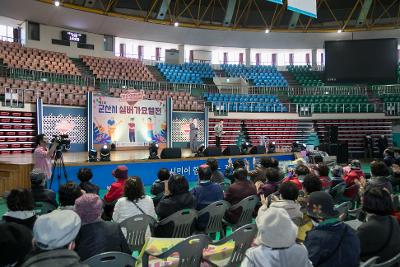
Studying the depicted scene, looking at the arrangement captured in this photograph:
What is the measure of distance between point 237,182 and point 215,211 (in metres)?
0.89

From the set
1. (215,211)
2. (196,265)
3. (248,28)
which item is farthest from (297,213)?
(248,28)

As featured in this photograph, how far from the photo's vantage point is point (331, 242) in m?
2.89

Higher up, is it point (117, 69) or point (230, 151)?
point (117, 69)

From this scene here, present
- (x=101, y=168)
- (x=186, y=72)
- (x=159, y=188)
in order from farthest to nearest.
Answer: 1. (x=186, y=72)
2. (x=101, y=168)
3. (x=159, y=188)

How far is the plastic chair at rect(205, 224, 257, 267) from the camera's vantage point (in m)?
3.39

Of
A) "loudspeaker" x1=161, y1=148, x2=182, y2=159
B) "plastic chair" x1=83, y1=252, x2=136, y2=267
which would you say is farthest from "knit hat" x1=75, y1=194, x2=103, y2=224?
"loudspeaker" x1=161, y1=148, x2=182, y2=159

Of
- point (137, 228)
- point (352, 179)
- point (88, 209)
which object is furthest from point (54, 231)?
point (352, 179)

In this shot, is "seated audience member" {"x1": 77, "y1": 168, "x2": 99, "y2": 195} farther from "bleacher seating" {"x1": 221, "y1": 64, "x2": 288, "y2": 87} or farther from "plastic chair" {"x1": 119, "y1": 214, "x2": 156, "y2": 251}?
"bleacher seating" {"x1": 221, "y1": 64, "x2": 288, "y2": 87}

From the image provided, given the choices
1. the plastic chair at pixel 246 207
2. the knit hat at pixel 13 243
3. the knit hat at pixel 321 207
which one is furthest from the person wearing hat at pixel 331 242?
the plastic chair at pixel 246 207

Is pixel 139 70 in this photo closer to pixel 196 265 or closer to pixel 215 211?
pixel 215 211

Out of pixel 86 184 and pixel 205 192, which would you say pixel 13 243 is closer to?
pixel 205 192

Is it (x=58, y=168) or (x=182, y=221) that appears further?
(x=58, y=168)

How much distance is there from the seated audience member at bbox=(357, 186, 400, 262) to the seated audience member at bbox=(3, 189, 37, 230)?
2823 mm

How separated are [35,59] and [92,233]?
1944 centimetres
